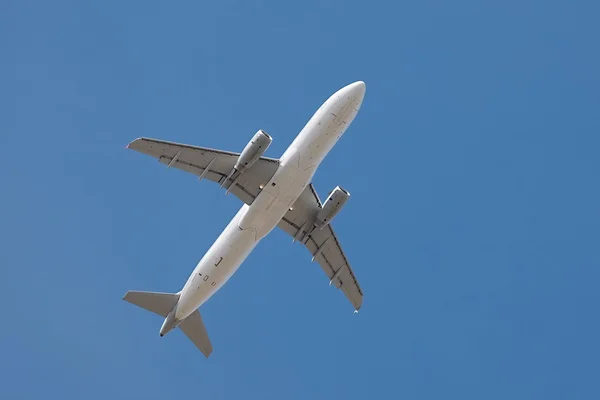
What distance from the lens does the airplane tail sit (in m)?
59.1

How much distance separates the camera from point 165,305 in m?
59.2

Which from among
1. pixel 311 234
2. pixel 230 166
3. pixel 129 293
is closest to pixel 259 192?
pixel 230 166

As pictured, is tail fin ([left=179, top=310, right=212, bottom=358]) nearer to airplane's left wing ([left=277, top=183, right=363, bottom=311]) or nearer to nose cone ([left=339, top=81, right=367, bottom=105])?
airplane's left wing ([left=277, top=183, right=363, bottom=311])

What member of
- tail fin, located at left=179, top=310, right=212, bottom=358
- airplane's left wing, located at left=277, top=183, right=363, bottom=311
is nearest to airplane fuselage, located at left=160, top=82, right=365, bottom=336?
tail fin, located at left=179, top=310, right=212, bottom=358

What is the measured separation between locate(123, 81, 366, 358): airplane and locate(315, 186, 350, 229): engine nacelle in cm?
7

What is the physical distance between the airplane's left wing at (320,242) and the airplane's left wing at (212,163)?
4.42 metres

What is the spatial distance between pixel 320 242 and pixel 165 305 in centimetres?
1210

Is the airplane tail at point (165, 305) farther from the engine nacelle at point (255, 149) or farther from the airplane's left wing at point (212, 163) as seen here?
the engine nacelle at point (255, 149)

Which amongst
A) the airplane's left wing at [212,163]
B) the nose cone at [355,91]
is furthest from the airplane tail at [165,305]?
the nose cone at [355,91]

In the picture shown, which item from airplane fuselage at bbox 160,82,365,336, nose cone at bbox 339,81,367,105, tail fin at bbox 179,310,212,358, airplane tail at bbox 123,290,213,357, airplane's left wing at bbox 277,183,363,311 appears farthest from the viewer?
tail fin at bbox 179,310,212,358

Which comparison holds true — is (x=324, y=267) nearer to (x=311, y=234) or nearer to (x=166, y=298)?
(x=311, y=234)

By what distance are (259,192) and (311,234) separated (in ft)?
21.9

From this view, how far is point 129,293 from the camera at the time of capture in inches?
2354

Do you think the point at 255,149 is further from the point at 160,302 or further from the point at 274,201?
the point at 160,302
